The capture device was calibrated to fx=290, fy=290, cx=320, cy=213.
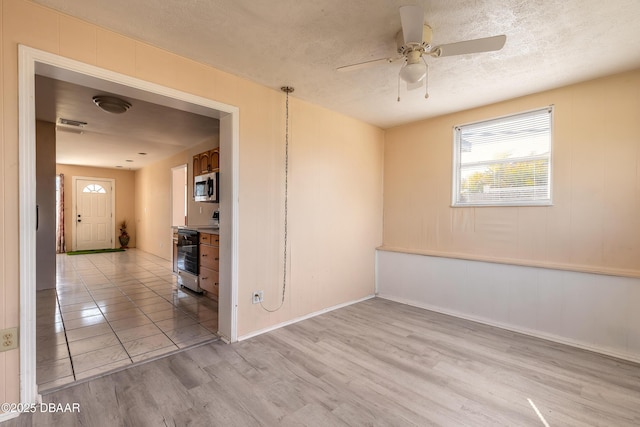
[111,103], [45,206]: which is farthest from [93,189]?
[111,103]

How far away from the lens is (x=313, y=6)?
179cm

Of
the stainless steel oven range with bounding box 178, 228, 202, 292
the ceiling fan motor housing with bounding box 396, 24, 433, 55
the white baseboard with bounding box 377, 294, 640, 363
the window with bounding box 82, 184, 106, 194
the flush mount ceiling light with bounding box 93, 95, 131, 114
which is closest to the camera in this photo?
the ceiling fan motor housing with bounding box 396, 24, 433, 55

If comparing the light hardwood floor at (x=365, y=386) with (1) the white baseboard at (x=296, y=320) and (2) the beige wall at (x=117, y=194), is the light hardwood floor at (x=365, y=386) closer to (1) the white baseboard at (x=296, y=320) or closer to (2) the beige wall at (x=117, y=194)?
(1) the white baseboard at (x=296, y=320)

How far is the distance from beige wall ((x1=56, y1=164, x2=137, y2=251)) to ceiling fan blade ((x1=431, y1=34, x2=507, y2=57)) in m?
10.00

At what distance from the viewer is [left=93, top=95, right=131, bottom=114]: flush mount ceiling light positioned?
3.22m

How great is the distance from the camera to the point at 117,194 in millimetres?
9031

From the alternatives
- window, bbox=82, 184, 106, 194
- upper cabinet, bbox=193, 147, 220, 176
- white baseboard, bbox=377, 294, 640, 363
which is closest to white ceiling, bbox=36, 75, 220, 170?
upper cabinet, bbox=193, 147, 220, 176

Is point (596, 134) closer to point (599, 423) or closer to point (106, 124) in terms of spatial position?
point (599, 423)

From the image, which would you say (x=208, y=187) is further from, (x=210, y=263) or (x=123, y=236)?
(x=123, y=236)

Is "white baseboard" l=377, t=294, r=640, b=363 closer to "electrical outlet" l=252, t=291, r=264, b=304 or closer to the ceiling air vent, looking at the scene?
"electrical outlet" l=252, t=291, r=264, b=304

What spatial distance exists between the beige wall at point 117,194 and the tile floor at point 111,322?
12.8 feet

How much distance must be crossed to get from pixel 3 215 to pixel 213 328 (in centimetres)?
193

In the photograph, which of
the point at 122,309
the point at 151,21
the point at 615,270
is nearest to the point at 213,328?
the point at 122,309

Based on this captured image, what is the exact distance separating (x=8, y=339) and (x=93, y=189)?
8603 millimetres
